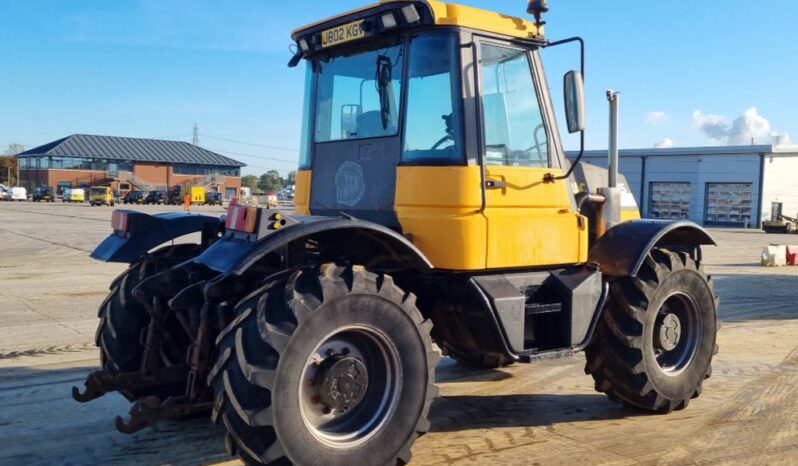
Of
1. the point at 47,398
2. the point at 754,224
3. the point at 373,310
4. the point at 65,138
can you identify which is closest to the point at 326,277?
the point at 373,310

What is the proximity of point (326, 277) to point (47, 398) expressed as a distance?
3.25 meters

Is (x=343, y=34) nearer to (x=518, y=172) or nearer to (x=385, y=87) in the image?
(x=385, y=87)

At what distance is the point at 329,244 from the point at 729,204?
52.6 m

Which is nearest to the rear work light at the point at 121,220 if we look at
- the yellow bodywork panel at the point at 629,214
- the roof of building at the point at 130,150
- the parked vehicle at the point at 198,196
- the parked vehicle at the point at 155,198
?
the yellow bodywork panel at the point at 629,214

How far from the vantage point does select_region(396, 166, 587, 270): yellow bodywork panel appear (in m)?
4.78

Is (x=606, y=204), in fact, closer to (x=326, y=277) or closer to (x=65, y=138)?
A: (x=326, y=277)

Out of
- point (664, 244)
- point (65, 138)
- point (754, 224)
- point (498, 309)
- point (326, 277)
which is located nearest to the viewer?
point (326, 277)

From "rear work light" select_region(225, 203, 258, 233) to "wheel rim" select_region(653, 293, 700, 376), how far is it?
3.50 metres

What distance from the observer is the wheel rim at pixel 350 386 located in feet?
13.6

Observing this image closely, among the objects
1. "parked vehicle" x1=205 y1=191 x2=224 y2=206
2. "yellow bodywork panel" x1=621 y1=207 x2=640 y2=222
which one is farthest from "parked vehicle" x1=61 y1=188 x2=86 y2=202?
"yellow bodywork panel" x1=621 y1=207 x2=640 y2=222

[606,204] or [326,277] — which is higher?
[606,204]

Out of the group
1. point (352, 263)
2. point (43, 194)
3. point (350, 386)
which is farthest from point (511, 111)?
point (43, 194)

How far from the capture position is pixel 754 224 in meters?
50.3

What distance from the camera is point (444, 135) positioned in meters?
4.92
